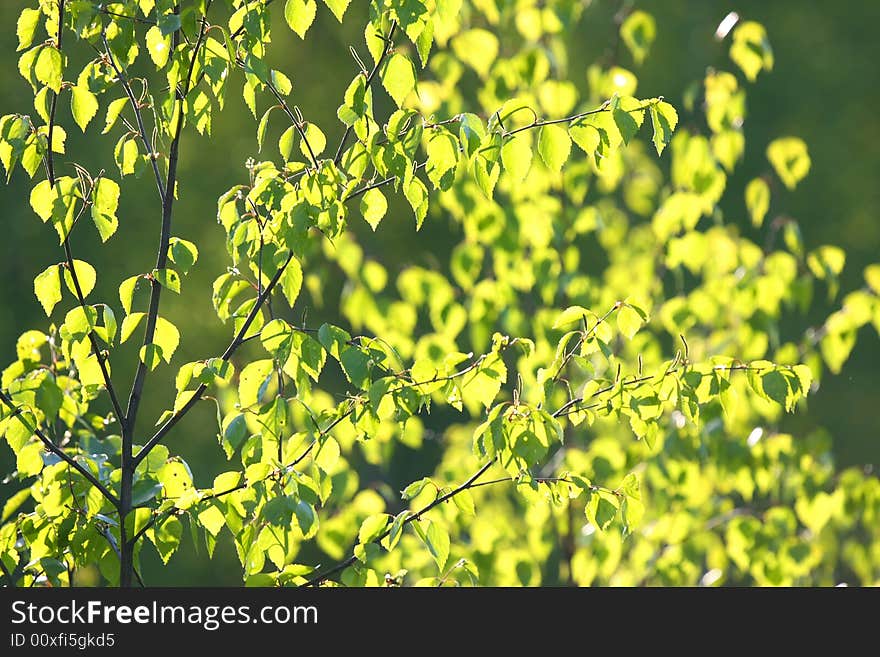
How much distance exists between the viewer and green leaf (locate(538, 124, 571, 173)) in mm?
1571

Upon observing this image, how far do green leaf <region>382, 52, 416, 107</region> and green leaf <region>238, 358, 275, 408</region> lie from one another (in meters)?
0.45

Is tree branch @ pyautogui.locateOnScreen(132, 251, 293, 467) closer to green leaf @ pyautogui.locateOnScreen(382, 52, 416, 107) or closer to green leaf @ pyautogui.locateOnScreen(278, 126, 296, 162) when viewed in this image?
green leaf @ pyautogui.locateOnScreen(278, 126, 296, 162)

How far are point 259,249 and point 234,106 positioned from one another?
20.5 ft

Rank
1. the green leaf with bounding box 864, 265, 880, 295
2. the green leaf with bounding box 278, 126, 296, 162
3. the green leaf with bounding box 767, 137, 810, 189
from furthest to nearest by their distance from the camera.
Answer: the green leaf with bounding box 767, 137, 810, 189 < the green leaf with bounding box 864, 265, 880, 295 < the green leaf with bounding box 278, 126, 296, 162

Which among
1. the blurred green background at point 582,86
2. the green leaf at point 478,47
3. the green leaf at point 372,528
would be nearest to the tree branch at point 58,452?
the green leaf at point 372,528

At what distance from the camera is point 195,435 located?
25.1ft

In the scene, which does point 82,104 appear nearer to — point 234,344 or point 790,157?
point 234,344

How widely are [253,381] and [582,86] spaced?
7452 mm

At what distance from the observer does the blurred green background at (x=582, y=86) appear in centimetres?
750

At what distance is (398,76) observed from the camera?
159 centimetres

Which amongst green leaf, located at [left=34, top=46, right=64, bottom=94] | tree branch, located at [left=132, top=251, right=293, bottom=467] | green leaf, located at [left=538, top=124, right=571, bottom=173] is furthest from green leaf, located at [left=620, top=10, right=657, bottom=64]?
green leaf, located at [left=34, top=46, right=64, bottom=94]
